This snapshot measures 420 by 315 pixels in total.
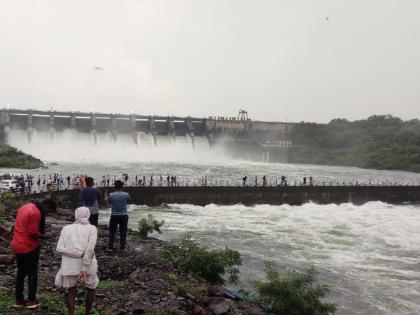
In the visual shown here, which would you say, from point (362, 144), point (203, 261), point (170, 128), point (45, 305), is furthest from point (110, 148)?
point (45, 305)

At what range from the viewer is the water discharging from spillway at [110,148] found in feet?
274

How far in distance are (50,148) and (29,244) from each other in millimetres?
82121

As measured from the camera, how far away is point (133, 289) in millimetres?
9320

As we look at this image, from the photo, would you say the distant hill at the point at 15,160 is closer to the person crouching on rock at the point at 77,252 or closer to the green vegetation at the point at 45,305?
the green vegetation at the point at 45,305

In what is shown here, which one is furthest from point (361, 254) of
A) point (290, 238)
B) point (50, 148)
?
point (50, 148)

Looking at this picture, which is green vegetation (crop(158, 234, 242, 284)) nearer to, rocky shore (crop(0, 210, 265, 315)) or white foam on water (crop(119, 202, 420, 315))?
rocky shore (crop(0, 210, 265, 315))

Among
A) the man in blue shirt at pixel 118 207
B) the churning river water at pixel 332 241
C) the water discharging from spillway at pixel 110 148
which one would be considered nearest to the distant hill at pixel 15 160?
the water discharging from spillway at pixel 110 148

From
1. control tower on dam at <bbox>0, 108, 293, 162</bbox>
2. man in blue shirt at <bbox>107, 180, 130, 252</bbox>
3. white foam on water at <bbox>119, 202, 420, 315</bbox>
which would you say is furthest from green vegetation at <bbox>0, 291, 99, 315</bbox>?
control tower on dam at <bbox>0, 108, 293, 162</bbox>

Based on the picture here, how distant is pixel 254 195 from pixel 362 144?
87845mm

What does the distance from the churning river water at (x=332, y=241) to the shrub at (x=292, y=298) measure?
2771 millimetres

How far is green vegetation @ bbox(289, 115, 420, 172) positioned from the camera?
332 ft

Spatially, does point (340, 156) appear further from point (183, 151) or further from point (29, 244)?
point (29, 244)

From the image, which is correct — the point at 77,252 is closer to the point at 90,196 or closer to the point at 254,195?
the point at 90,196

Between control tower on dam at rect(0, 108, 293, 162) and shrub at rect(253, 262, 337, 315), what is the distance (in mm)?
78542
